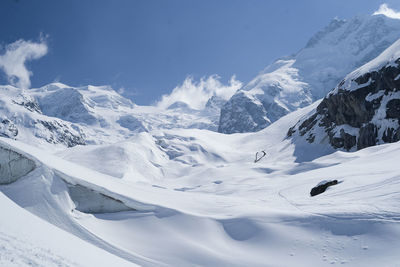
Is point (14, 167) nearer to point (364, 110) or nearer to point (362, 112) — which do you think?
point (364, 110)

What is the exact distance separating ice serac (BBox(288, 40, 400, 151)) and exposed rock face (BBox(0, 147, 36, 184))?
169ft

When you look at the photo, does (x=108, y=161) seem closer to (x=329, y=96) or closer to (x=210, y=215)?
(x=329, y=96)

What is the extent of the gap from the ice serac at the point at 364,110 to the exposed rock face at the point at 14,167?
169 ft

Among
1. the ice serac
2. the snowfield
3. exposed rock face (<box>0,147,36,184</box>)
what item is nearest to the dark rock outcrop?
the ice serac

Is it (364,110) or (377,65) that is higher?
(377,65)

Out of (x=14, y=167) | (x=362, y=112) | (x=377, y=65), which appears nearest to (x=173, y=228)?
(x=14, y=167)

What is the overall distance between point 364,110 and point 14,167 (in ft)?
200

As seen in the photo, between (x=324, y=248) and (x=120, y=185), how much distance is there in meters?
7.56

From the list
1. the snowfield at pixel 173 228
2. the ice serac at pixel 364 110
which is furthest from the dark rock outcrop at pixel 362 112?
the snowfield at pixel 173 228

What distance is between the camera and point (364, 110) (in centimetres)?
5903

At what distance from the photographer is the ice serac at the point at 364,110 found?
5222 cm

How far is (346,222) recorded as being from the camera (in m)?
8.93

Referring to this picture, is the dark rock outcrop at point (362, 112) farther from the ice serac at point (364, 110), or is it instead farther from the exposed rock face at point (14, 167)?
the exposed rock face at point (14, 167)

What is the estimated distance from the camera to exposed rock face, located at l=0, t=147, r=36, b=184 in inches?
427
